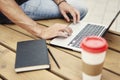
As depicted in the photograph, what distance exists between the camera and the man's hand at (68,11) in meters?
1.44

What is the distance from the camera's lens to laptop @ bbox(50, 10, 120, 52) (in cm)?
114

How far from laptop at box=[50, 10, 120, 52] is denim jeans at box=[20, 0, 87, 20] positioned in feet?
0.64

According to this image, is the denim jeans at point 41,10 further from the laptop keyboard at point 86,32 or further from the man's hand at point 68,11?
the laptop keyboard at point 86,32

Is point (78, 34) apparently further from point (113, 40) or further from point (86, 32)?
point (113, 40)

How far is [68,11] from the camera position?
1494 mm

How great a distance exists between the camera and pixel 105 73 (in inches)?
38.2

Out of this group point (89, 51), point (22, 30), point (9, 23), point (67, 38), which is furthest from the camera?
point (9, 23)

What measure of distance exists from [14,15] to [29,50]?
1.02 feet

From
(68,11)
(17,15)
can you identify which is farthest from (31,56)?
(68,11)

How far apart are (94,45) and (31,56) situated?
1.09ft

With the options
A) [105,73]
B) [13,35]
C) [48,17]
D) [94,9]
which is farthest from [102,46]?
[94,9]

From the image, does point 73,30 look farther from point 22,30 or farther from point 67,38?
point 22,30

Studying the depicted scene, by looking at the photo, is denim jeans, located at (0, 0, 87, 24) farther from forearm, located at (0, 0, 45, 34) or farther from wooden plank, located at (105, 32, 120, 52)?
wooden plank, located at (105, 32, 120, 52)

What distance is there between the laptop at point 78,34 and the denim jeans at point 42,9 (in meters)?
0.19
